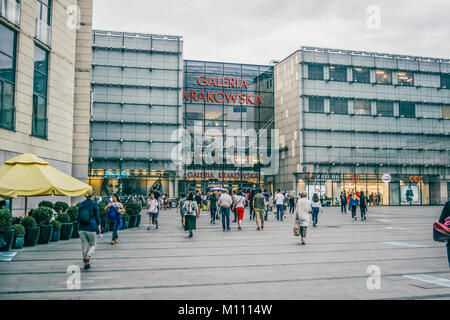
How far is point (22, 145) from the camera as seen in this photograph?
799 inches

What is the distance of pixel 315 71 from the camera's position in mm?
57812

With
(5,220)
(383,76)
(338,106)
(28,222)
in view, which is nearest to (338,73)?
(338,106)

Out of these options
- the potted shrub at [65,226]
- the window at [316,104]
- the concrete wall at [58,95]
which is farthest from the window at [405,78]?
the potted shrub at [65,226]

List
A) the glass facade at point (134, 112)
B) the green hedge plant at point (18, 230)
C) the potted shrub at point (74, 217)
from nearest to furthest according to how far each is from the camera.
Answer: the green hedge plant at point (18, 230), the potted shrub at point (74, 217), the glass facade at point (134, 112)

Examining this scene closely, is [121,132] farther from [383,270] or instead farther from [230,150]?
[383,270]

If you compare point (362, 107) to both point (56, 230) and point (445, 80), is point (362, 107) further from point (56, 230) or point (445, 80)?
point (56, 230)

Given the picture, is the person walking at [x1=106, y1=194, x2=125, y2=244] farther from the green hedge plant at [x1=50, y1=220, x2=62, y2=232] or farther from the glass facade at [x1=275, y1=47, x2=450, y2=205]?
the glass facade at [x1=275, y1=47, x2=450, y2=205]

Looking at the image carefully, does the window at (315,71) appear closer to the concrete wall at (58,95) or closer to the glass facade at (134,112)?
the glass facade at (134,112)

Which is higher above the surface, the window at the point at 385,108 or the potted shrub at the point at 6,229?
the window at the point at 385,108

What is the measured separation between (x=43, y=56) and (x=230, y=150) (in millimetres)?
38906

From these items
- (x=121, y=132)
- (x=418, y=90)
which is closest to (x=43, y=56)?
(x=121, y=132)

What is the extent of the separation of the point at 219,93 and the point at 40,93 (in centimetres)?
3939

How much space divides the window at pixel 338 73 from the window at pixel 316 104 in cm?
360

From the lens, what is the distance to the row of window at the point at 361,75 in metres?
57.8
